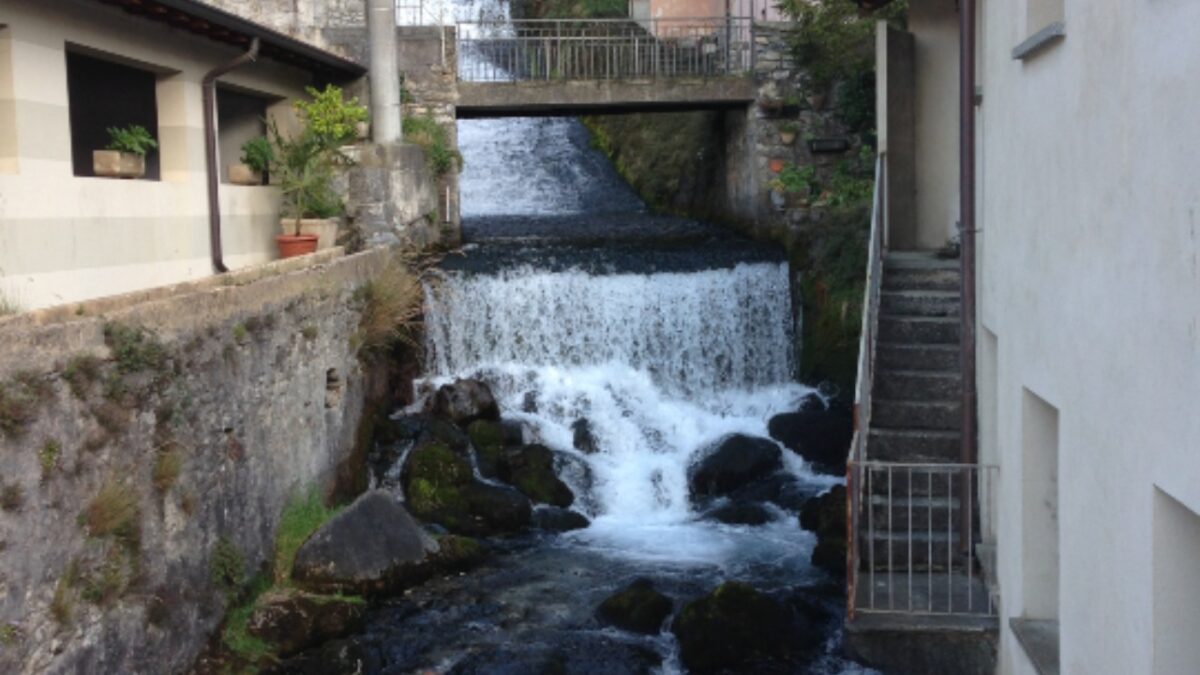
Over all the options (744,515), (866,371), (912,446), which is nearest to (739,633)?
(912,446)

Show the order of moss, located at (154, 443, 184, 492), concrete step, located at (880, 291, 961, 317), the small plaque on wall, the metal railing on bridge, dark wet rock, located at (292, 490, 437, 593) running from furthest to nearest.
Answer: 1. the metal railing on bridge
2. the small plaque on wall
3. concrete step, located at (880, 291, 961, 317)
4. dark wet rock, located at (292, 490, 437, 593)
5. moss, located at (154, 443, 184, 492)

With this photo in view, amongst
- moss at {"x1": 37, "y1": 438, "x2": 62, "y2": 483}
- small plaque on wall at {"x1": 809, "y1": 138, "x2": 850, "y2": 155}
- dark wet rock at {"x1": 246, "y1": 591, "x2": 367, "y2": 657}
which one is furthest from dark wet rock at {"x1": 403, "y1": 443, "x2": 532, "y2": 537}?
small plaque on wall at {"x1": 809, "y1": 138, "x2": 850, "y2": 155}

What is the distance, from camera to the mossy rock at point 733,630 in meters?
9.20

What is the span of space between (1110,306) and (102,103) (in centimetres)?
905

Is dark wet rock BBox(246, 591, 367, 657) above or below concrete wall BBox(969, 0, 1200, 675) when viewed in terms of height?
below

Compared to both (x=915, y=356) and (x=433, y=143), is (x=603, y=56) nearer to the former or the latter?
(x=433, y=143)

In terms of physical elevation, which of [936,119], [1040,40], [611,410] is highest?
[936,119]

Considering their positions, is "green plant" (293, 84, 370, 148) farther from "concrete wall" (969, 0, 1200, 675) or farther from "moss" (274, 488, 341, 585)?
"concrete wall" (969, 0, 1200, 675)

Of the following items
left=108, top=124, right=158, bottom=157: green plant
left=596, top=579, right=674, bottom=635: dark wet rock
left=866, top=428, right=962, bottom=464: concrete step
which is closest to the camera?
left=866, top=428, right=962, bottom=464: concrete step

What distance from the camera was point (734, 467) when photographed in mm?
13375

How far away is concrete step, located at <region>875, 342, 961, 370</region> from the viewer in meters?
10.4

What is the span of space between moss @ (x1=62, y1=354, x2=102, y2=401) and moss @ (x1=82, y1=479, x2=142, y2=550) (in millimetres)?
594

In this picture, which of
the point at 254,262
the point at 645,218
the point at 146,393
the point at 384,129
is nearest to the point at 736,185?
the point at 645,218

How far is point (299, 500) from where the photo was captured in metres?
11.0
